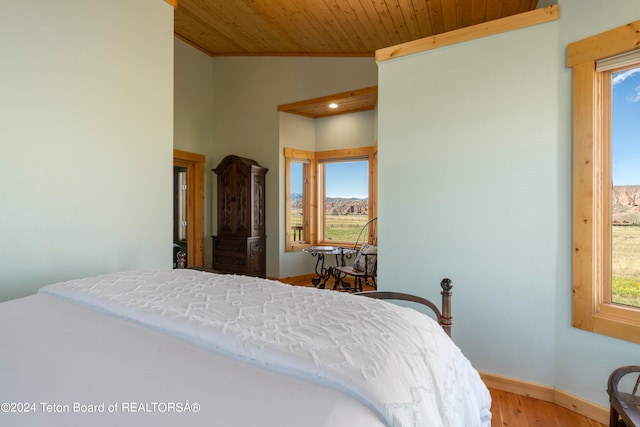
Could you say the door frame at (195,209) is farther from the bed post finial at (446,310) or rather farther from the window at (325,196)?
A: the bed post finial at (446,310)

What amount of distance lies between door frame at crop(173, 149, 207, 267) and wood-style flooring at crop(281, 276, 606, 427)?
4.76m

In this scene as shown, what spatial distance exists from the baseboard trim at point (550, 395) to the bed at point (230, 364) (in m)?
1.20

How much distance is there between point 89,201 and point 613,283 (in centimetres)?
338

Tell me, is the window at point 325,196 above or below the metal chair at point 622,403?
above

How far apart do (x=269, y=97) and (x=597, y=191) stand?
4648 mm

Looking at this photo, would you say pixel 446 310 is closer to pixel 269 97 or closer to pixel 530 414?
pixel 530 414

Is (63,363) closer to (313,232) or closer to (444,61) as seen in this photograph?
(444,61)

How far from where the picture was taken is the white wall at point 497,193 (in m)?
2.08

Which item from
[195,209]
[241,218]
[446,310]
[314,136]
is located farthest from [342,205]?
[446,310]

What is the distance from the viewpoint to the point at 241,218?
523 centimetres

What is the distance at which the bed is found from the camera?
2.21ft

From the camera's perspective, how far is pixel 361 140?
17.7ft

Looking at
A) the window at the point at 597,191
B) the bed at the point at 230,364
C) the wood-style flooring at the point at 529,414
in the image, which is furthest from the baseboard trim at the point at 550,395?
the bed at the point at 230,364

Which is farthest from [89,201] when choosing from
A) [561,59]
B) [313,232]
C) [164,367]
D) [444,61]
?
[313,232]
